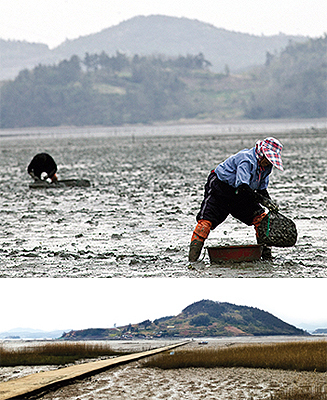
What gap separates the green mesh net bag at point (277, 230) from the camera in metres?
6.32

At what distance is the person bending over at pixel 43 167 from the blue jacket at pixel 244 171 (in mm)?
8569

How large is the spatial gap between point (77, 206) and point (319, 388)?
26.1 feet

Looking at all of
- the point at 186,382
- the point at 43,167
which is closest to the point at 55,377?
the point at 186,382

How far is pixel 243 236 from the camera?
8.17 metres

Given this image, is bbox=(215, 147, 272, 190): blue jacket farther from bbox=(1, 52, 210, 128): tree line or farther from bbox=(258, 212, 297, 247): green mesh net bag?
bbox=(1, 52, 210, 128): tree line

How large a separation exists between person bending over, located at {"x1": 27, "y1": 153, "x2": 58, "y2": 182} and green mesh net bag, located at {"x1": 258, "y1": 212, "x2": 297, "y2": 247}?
8664 millimetres

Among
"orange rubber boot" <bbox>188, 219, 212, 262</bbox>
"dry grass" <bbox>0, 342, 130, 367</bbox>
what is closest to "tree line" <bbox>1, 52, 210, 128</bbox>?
"orange rubber boot" <bbox>188, 219, 212, 262</bbox>

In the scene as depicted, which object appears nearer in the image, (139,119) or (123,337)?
(123,337)

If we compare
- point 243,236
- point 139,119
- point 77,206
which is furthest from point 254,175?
point 139,119

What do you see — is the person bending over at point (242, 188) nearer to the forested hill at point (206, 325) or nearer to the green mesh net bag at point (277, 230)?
the green mesh net bag at point (277, 230)

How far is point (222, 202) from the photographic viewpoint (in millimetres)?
6301

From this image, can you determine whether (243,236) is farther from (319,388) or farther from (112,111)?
(112,111)

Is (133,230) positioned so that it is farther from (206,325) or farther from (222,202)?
(206,325)

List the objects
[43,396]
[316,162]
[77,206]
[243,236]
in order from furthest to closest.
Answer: [316,162] < [77,206] < [243,236] < [43,396]
